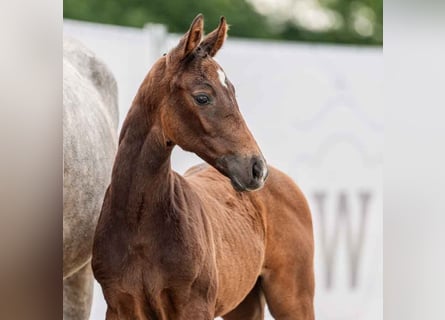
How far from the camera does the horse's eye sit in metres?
1.84

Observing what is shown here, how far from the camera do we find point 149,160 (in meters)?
1.94

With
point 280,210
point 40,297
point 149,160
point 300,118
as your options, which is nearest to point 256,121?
point 300,118

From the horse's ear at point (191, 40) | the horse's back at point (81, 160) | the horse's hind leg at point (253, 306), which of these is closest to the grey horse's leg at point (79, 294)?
the horse's back at point (81, 160)

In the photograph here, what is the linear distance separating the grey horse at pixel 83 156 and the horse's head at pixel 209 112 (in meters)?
0.45

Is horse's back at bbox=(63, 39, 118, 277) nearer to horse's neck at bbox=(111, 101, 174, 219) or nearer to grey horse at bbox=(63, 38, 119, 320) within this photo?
grey horse at bbox=(63, 38, 119, 320)

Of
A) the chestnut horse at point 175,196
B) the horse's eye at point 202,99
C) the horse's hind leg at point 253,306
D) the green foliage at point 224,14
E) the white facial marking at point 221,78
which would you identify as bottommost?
the horse's hind leg at point 253,306

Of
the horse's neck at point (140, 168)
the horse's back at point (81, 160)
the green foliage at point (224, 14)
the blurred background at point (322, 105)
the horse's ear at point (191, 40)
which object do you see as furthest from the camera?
the blurred background at point (322, 105)

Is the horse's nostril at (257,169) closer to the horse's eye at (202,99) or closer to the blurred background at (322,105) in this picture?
the horse's eye at (202,99)

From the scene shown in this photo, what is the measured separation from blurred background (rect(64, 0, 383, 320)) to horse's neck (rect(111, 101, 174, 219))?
→ 58 centimetres

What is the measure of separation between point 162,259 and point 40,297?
30 cm

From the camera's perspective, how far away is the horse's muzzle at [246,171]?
1835 mm

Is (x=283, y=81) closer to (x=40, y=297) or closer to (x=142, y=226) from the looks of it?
(x=142, y=226)

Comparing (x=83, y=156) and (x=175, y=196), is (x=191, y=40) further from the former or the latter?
(x=83, y=156)

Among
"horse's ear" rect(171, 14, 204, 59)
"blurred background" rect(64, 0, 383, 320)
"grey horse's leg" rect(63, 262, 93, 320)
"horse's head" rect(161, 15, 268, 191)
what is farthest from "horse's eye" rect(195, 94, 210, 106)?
"grey horse's leg" rect(63, 262, 93, 320)
